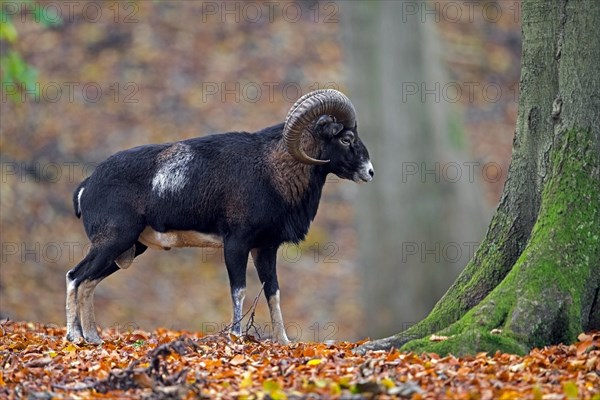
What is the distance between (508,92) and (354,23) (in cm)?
705

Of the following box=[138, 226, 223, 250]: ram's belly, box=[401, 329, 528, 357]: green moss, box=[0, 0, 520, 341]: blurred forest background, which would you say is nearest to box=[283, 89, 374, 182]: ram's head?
box=[138, 226, 223, 250]: ram's belly

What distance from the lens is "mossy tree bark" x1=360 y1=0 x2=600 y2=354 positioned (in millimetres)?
9297

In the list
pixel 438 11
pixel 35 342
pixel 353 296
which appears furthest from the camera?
pixel 438 11

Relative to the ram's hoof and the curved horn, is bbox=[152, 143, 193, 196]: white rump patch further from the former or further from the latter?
the ram's hoof

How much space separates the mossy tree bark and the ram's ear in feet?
7.84

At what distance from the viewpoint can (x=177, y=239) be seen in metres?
12.2

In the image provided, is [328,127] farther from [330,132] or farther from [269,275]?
[269,275]

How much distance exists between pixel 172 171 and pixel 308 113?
171 centimetres

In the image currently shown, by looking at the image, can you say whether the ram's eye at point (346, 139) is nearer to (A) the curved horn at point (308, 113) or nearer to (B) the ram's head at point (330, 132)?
(B) the ram's head at point (330, 132)

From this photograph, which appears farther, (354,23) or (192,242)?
(354,23)

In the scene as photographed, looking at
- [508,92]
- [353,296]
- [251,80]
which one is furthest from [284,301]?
[508,92]

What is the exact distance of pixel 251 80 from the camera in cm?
2572

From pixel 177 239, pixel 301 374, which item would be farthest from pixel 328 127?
pixel 301 374

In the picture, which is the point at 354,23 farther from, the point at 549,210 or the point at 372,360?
the point at 372,360
